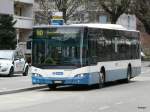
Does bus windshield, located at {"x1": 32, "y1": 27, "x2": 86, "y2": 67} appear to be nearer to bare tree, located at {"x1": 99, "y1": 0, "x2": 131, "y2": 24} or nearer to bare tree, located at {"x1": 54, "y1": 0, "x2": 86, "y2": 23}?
bare tree, located at {"x1": 54, "y1": 0, "x2": 86, "y2": 23}

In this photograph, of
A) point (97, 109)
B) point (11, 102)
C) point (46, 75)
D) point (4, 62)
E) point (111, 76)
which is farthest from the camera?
point (4, 62)

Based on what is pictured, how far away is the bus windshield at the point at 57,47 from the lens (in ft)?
81.9

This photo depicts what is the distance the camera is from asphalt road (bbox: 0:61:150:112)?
17422 millimetres

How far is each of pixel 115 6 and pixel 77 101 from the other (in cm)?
4680

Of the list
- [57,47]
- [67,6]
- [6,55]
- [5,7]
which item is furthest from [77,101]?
[67,6]

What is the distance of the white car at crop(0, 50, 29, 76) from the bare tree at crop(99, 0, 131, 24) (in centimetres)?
2887

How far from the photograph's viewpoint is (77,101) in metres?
20.1

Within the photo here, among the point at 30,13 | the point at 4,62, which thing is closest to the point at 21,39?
→ the point at 30,13

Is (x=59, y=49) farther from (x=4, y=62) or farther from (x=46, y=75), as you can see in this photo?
(x=4, y=62)

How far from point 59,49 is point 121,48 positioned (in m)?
5.65

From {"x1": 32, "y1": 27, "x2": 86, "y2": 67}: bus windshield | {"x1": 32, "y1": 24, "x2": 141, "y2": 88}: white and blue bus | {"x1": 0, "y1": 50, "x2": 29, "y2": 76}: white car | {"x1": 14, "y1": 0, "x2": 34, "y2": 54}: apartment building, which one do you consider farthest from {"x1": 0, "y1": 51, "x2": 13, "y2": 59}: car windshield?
{"x1": 14, "y1": 0, "x2": 34, "y2": 54}: apartment building

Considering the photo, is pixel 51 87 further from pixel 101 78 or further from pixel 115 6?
pixel 115 6

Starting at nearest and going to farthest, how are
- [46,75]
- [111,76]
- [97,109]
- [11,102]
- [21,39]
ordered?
[97,109] < [11,102] < [46,75] < [111,76] < [21,39]

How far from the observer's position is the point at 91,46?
2581cm
